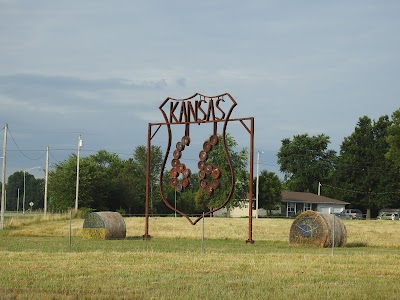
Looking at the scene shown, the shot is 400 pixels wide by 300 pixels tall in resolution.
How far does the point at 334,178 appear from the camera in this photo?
112188mm

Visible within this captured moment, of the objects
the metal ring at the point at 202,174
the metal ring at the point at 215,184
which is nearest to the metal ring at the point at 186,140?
the metal ring at the point at 202,174

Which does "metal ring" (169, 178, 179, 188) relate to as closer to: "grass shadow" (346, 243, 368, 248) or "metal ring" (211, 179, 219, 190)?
"metal ring" (211, 179, 219, 190)

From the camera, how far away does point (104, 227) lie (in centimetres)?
3747

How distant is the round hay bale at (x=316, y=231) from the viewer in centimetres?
3186

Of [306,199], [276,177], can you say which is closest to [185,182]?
[276,177]

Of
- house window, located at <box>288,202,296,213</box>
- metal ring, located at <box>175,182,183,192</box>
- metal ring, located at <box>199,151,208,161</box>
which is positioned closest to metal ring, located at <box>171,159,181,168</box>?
metal ring, located at <box>175,182,183,192</box>

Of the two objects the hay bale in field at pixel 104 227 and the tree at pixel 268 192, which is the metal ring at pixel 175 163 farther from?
the tree at pixel 268 192

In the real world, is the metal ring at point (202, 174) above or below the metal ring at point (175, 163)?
below

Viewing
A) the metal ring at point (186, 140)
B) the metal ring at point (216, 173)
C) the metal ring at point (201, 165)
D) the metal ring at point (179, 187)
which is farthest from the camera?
the metal ring at point (179, 187)

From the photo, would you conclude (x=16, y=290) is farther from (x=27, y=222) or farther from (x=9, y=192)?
(x=9, y=192)

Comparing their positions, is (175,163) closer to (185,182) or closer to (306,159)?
A: (185,182)

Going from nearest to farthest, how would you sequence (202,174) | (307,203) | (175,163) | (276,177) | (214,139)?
(214,139), (202,174), (175,163), (276,177), (307,203)

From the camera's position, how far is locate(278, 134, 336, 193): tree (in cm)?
12125

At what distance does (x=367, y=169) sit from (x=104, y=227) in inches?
2908
